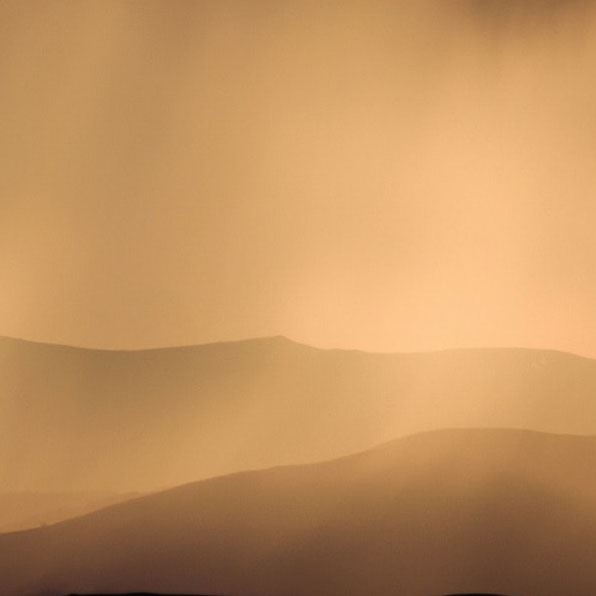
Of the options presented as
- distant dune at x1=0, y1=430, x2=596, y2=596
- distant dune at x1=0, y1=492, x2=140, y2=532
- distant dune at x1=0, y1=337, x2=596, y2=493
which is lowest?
distant dune at x1=0, y1=430, x2=596, y2=596

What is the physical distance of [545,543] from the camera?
7.91 ft

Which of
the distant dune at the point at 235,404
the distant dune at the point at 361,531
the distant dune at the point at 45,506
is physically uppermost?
the distant dune at the point at 235,404

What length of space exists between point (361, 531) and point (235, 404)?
49 centimetres

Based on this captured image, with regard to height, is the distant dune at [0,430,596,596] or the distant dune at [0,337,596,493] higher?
the distant dune at [0,337,596,493]

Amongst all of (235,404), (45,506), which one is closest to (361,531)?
(235,404)

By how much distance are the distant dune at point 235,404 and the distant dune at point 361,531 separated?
6 centimetres

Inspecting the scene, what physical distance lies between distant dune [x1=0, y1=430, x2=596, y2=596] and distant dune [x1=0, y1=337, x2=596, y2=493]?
59 millimetres

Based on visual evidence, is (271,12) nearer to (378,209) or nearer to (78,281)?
(378,209)

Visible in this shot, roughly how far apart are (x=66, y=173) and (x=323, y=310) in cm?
84

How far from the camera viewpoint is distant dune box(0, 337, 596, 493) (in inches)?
97.5

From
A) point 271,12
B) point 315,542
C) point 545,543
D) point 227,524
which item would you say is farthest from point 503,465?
point 271,12

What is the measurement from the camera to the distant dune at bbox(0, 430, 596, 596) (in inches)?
95.0

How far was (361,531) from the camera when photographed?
2.44 metres

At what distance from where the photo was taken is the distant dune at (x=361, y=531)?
2.41 m
